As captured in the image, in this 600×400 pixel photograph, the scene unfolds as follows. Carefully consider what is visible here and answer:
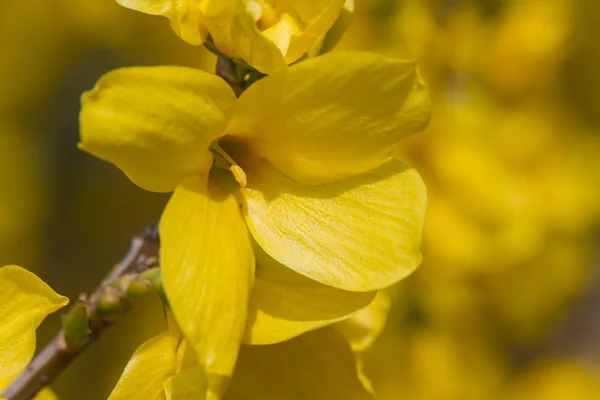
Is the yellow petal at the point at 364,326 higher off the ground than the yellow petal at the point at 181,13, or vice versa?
the yellow petal at the point at 181,13

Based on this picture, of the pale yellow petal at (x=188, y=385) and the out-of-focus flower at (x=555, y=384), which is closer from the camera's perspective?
the pale yellow petal at (x=188, y=385)

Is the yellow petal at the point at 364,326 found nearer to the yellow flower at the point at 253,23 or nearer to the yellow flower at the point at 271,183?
the yellow flower at the point at 271,183

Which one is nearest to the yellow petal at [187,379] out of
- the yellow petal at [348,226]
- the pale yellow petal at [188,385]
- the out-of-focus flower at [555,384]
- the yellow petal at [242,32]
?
the pale yellow petal at [188,385]

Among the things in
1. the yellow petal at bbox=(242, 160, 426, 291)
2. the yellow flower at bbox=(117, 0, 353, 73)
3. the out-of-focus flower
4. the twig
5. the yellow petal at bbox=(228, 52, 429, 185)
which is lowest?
the out-of-focus flower

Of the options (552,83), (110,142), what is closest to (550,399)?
(552,83)

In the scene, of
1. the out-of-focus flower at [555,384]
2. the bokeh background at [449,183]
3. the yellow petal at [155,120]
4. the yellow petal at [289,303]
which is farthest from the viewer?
the out-of-focus flower at [555,384]

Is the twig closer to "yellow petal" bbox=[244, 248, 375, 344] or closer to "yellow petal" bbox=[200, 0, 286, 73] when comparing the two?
"yellow petal" bbox=[244, 248, 375, 344]

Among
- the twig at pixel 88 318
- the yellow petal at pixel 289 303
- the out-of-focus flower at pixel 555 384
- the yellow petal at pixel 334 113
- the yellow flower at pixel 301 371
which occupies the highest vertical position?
the yellow petal at pixel 334 113

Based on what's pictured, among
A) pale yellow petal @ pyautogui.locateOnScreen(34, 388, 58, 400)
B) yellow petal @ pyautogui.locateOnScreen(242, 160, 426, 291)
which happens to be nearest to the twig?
pale yellow petal @ pyautogui.locateOnScreen(34, 388, 58, 400)

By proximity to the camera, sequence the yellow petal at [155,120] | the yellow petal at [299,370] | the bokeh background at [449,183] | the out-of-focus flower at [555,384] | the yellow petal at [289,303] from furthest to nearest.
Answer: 1. the out-of-focus flower at [555,384]
2. the bokeh background at [449,183]
3. the yellow petal at [299,370]
4. the yellow petal at [289,303]
5. the yellow petal at [155,120]
